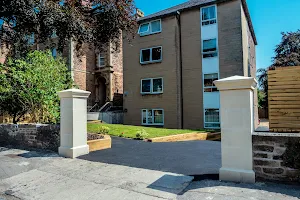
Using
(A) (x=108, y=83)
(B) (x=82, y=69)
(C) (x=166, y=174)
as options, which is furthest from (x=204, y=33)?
(C) (x=166, y=174)

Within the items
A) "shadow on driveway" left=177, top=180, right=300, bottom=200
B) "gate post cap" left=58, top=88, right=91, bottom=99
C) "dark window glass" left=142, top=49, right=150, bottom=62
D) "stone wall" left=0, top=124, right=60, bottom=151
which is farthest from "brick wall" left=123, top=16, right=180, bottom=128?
"shadow on driveway" left=177, top=180, right=300, bottom=200

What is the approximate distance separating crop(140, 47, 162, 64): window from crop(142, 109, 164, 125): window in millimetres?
4369

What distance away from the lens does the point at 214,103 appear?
1733 centimetres

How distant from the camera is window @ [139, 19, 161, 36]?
19836 millimetres

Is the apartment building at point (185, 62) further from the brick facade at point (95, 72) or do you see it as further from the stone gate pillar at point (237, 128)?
the stone gate pillar at point (237, 128)

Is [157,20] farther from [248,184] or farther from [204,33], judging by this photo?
[248,184]

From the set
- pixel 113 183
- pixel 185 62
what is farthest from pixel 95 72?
pixel 113 183

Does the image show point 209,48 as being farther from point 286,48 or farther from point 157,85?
point 286,48

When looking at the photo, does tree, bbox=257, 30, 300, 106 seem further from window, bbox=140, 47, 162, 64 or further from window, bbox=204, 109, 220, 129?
window, bbox=140, 47, 162, 64

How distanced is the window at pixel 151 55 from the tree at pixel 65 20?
25.9 feet

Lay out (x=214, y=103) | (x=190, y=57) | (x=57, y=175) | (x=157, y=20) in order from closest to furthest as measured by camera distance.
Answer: (x=57, y=175) < (x=214, y=103) < (x=190, y=57) < (x=157, y=20)

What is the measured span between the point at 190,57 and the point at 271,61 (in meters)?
15.0

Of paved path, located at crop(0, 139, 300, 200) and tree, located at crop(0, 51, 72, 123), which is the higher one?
tree, located at crop(0, 51, 72, 123)

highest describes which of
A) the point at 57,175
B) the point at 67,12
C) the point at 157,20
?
the point at 157,20
